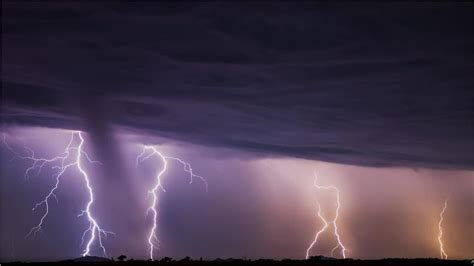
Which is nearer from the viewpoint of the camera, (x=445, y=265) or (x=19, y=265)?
(x=19, y=265)

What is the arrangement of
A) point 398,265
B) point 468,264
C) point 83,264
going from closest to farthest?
point 83,264 < point 398,265 < point 468,264

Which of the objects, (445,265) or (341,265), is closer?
(341,265)

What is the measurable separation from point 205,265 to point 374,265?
25.3 ft

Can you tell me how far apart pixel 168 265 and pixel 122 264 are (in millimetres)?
1811

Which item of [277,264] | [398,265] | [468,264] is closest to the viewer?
[277,264]

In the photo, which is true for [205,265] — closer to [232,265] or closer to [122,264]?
[232,265]

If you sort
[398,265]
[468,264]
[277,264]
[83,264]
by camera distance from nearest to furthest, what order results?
[83,264], [277,264], [398,265], [468,264]

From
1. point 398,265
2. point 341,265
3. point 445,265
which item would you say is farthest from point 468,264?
point 341,265

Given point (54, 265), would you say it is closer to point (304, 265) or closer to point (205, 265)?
point (205, 265)

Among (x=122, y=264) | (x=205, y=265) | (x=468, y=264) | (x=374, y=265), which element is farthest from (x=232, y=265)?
(x=468, y=264)

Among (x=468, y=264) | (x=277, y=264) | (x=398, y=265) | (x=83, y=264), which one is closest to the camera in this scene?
(x=83, y=264)

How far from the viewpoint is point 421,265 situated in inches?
1558

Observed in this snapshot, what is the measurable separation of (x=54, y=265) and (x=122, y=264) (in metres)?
2.52

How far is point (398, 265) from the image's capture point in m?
38.2
